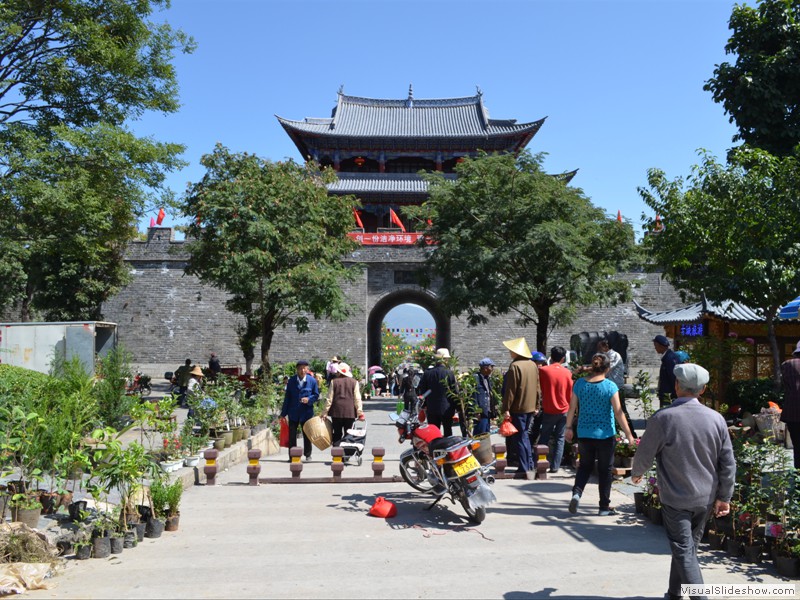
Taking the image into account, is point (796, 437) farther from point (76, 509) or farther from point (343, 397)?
point (76, 509)

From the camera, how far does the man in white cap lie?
369cm

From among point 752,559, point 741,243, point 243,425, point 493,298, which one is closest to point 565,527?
point 752,559

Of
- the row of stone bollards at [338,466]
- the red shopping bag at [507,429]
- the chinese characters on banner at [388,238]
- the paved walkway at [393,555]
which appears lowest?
the paved walkway at [393,555]

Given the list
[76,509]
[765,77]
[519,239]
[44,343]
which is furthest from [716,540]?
[519,239]

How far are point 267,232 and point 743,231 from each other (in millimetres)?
9125

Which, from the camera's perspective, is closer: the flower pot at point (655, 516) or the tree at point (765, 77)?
the flower pot at point (655, 516)

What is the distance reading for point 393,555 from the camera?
487 centimetres

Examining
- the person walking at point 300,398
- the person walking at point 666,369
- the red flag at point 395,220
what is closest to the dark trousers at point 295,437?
the person walking at point 300,398

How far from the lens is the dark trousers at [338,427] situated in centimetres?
A: 884

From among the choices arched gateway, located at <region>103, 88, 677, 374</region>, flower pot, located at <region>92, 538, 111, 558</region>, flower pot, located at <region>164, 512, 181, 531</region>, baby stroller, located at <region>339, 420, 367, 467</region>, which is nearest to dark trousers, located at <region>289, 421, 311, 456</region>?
baby stroller, located at <region>339, 420, 367, 467</region>

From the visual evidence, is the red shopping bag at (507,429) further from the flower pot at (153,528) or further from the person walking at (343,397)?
the flower pot at (153,528)

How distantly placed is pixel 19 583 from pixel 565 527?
3.77 meters

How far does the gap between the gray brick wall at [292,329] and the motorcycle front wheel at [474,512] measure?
68.8 ft

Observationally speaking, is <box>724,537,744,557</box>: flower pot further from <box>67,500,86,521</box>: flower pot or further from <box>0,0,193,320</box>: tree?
<box>0,0,193,320</box>: tree
